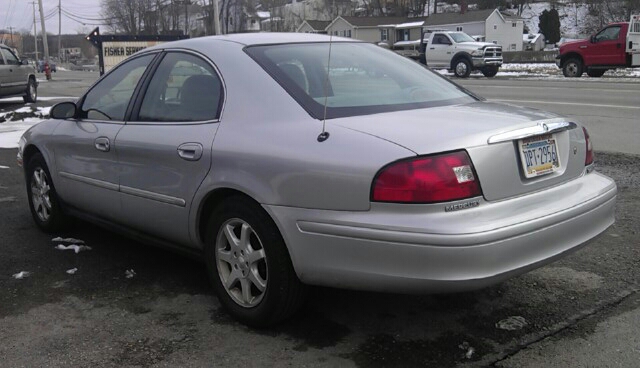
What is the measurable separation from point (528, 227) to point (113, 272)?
2.80 metres

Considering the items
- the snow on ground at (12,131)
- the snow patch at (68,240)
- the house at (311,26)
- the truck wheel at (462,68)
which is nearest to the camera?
the snow patch at (68,240)

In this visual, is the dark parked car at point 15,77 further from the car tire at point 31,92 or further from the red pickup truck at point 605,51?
the red pickup truck at point 605,51

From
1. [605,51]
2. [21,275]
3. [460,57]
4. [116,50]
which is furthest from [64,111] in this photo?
[460,57]

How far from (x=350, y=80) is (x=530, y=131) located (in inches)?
42.5

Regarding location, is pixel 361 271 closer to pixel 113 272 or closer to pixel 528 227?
pixel 528 227

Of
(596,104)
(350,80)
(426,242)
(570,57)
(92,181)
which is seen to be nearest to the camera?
(426,242)

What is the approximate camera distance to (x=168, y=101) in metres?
3.89

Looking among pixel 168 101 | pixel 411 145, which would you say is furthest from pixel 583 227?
pixel 168 101

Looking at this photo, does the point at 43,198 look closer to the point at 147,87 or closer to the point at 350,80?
the point at 147,87

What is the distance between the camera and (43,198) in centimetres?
516

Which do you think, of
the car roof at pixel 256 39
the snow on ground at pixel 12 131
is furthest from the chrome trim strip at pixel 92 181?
the snow on ground at pixel 12 131

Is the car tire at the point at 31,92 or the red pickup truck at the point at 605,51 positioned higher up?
the red pickup truck at the point at 605,51

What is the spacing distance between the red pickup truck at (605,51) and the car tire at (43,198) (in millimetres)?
22802

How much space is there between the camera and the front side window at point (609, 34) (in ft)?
76.3
